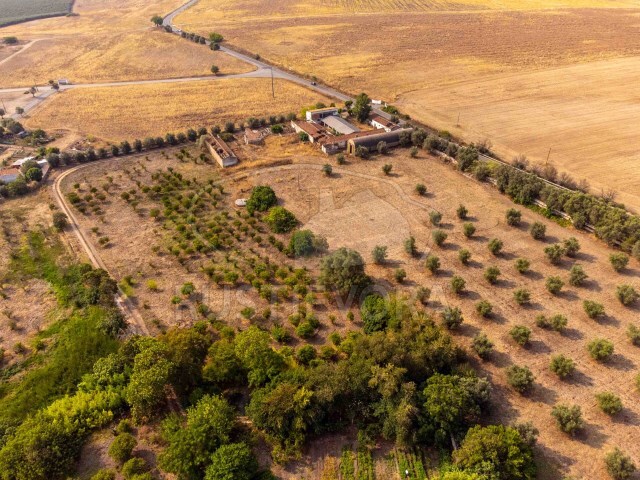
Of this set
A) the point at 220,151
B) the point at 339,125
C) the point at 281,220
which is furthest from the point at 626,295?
the point at 220,151

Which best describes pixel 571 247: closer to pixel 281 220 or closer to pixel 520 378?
pixel 520 378

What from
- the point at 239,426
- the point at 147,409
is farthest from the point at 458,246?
the point at 147,409

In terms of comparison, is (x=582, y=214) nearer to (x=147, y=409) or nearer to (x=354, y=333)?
(x=354, y=333)

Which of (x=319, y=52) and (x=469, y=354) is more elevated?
(x=319, y=52)

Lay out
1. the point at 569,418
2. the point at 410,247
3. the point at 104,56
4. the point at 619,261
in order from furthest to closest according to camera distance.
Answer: the point at 104,56 < the point at 410,247 < the point at 619,261 < the point at 569,418

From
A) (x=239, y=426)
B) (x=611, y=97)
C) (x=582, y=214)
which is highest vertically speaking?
(x=611, y=97)

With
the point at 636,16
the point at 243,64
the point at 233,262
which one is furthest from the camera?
the point at 636,16

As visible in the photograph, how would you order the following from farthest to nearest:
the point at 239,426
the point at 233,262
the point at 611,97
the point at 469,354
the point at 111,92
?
A: the point at 111,92 → the point at 611,97 → the point at 233,262 → the point at 469,354 → the point at 239,426
